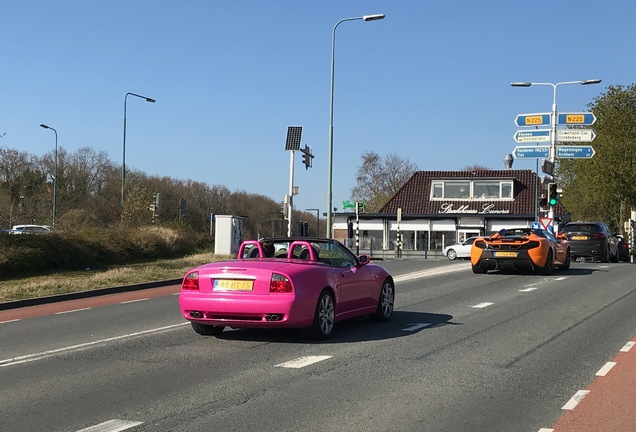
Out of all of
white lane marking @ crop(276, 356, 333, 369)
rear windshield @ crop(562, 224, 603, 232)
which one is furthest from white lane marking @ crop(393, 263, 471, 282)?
white lane marking @ crop(276, 356, 333, 369)

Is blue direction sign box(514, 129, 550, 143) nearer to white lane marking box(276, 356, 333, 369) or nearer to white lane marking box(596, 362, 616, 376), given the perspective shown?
white lane marking box(596, 362, 616, 376)

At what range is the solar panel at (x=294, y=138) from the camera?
29.3m

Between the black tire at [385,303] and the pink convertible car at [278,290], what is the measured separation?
28.8 inches

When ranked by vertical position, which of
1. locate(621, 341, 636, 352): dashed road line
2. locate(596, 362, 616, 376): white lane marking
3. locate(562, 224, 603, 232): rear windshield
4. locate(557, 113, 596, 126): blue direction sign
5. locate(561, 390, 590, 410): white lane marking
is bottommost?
locate(561, 390, 590, 410): white lane marking

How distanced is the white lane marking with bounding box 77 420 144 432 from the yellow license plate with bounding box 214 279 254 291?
3.74m

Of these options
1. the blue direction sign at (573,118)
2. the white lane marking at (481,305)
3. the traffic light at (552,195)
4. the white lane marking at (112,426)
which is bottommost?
the white lane marking at (112,426)

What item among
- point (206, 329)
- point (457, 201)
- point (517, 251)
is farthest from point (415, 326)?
point (457, 201)

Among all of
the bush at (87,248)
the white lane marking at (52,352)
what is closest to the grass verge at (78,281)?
the bush at (87,248)

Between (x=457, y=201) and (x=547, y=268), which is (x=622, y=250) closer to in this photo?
(x=547, y=268)

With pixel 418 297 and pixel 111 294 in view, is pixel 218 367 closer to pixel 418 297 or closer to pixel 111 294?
pixel 418 297

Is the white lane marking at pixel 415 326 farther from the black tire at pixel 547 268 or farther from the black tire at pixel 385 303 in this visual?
the black tire at pixel 547 268

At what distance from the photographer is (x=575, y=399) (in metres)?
6.62

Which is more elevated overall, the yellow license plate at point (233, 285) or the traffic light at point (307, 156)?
the traffic light at point (307, 156)

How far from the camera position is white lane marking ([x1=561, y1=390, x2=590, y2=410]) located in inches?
251
